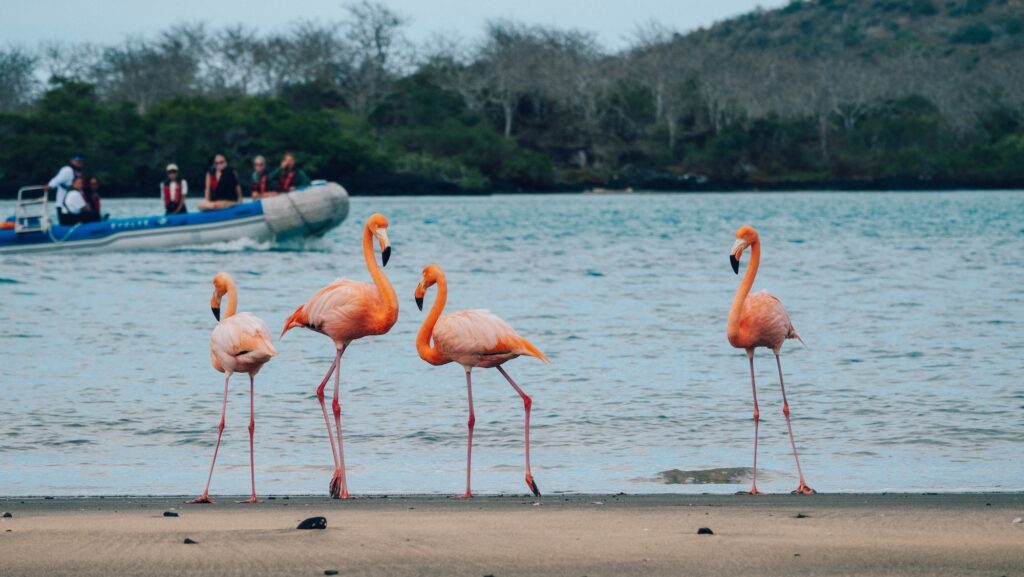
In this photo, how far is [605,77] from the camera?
316 ft

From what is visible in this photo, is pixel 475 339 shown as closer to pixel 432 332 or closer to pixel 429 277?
pixel 432 332

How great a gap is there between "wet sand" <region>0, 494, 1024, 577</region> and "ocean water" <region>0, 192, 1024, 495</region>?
1.11 m

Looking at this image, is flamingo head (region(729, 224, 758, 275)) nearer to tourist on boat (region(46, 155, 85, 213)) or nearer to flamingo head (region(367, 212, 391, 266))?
flamingo head (region(367, 212, 391, 266))

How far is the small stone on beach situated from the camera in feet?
19.0

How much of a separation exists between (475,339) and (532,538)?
81.3 inches

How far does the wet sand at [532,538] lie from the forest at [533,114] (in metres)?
64.9

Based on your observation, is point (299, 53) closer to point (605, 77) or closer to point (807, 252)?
point (605, 77)

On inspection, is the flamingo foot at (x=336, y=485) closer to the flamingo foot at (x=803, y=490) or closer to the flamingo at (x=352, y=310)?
the flamingo at (x=352, y=310)

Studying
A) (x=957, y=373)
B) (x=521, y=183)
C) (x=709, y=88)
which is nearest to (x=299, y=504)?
(x=957, y=373)

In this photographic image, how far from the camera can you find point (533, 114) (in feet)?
309

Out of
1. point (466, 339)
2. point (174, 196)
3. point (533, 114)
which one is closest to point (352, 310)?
point (466, 339)

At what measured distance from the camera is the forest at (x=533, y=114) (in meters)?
72.7

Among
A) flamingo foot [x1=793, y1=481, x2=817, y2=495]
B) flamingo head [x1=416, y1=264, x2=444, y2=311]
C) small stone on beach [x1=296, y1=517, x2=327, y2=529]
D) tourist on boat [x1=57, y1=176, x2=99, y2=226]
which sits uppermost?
flamingo head [x1=416, y1=264, x2=444, y2=311]

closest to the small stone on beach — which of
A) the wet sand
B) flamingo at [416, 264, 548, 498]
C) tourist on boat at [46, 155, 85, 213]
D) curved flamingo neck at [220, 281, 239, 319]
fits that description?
the wet sand
